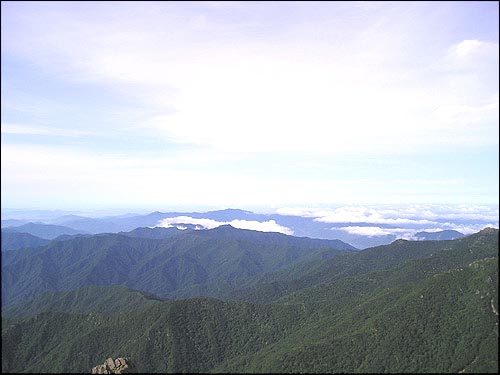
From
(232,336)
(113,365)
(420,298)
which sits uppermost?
(420,298)

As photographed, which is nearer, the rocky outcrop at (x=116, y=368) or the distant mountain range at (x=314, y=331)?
the rocky outcrop at (x=116, y=368)

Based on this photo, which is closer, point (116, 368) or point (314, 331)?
point (116, 368)

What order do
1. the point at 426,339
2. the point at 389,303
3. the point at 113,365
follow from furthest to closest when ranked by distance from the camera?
the point at 389,303 < the point at 426,339 < the point at 113,365

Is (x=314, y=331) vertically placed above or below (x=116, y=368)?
below

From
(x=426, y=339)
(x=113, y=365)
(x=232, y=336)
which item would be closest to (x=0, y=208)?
(x=113, y=365)

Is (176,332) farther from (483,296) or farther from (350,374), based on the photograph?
(483,296)

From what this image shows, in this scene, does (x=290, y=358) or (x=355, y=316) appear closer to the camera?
(x=290, y=358)

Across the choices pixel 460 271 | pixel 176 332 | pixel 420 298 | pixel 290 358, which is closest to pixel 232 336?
pixel 176 332

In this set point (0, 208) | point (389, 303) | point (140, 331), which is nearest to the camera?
point (0, 208)

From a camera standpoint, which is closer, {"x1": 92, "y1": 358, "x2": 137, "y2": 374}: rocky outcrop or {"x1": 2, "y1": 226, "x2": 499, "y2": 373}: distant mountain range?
{"x1": 92, "y1": 358, "x2": 137, "y2": 374}: rocky outcrop

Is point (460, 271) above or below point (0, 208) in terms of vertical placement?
below
